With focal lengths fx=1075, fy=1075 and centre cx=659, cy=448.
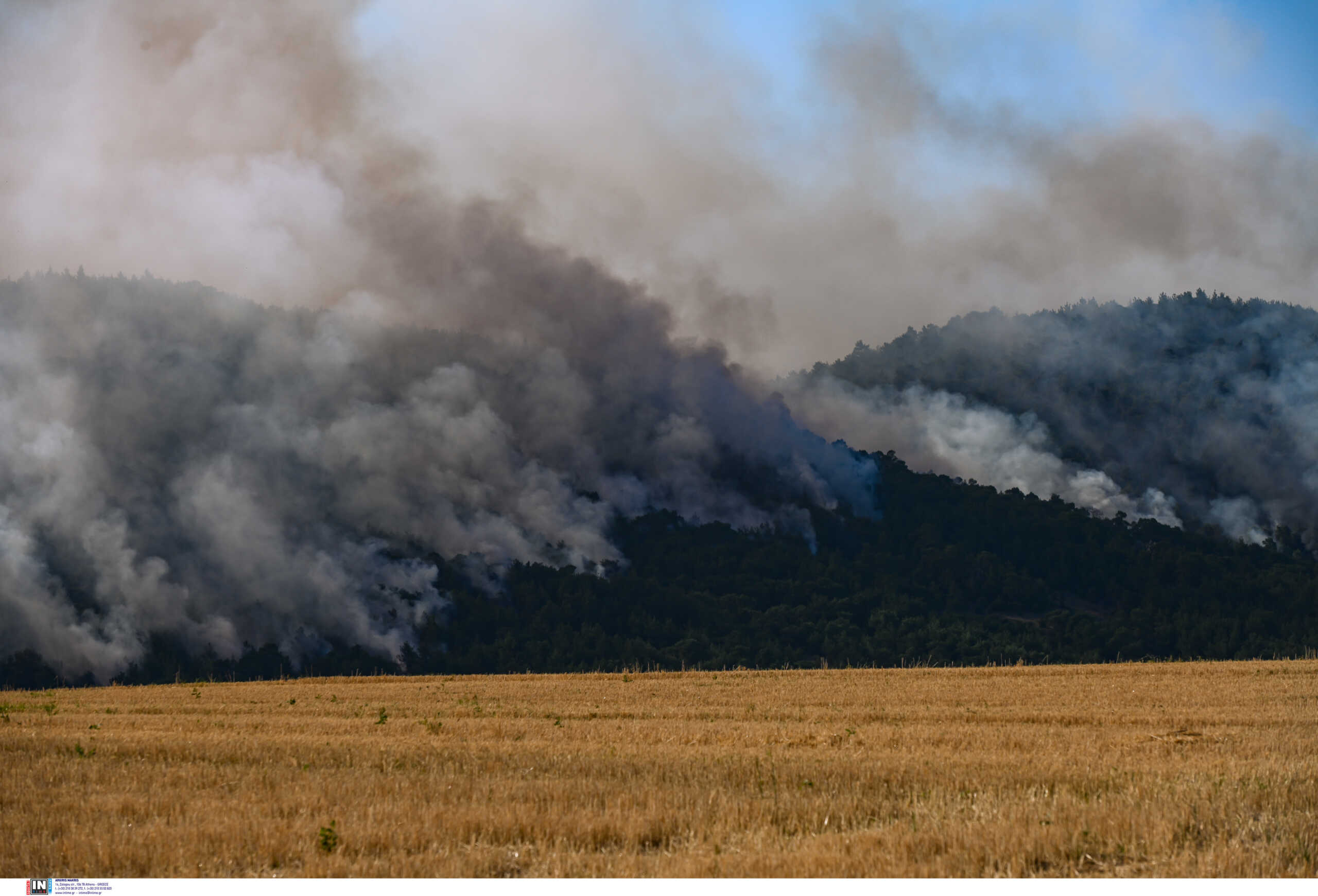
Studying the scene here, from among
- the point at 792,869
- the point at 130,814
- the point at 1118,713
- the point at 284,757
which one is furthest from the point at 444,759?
the point at 1118,713

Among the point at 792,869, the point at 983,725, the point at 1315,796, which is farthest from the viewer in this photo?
the point at 983,725

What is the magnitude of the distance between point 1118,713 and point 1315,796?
1967 centimetres

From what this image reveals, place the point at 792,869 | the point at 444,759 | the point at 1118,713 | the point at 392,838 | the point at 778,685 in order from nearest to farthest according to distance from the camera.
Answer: the point at 792,869
the point at 392,838
the point at 444,759
the point at 1118,713
the point at 778,685

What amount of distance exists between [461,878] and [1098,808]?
854cm

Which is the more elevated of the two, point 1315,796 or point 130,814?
point 1315,796

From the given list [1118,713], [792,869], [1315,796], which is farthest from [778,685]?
[792,869]

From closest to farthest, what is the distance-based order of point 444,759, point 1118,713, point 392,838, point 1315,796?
point 392,838
point 1315,796
point 444,759
point 1118,713

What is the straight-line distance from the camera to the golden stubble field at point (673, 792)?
12742mm

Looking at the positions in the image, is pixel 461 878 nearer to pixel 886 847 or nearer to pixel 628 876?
pixel 628 876

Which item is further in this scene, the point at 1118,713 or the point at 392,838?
the point at 1118,713

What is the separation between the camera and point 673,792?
57.4ft

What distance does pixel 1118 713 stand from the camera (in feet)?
112

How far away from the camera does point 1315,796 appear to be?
15.4 m

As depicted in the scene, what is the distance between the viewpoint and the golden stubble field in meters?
12.7
